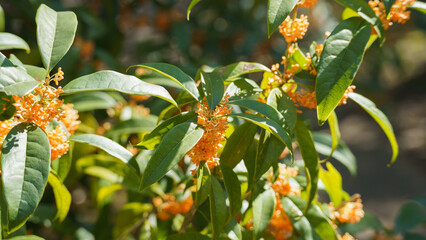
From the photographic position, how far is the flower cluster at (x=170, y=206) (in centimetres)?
117

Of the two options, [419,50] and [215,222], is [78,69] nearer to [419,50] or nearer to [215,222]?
[215,222]

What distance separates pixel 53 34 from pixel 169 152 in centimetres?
36

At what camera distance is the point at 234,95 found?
2.74 ft

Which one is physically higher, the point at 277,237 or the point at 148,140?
the point at 148,140

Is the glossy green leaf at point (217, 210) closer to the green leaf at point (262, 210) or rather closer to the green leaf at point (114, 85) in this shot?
the green leaf at point (262, 210)

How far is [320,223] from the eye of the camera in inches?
37.6

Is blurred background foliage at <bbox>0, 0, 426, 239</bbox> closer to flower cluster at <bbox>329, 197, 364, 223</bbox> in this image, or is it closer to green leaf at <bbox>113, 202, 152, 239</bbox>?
green leaf at <bbox>113, 202, 152, 239</bbox>

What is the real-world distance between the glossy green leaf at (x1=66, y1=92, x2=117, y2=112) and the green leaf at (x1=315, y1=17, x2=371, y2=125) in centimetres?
84

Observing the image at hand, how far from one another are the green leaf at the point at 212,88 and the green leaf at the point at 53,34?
0.90ft

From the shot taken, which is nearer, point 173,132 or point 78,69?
point 173,132

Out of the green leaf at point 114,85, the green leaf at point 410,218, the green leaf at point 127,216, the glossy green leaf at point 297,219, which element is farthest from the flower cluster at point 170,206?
the green leaf at point 410,218

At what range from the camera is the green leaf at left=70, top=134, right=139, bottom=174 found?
2.60 feet

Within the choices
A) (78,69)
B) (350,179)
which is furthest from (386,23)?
(350,179)

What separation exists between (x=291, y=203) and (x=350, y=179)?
2.65 m
